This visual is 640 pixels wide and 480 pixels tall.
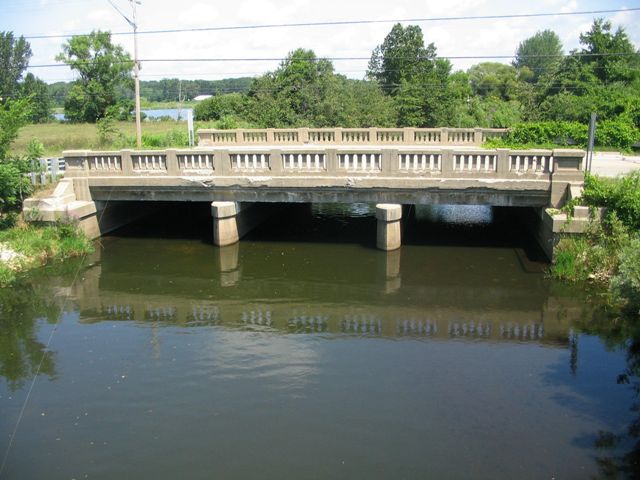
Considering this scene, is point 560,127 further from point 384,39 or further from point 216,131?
point 384,39

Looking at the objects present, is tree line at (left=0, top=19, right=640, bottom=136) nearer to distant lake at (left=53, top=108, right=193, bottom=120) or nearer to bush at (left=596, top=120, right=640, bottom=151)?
bush at (left=596, top=120, right=640, bottom=151)

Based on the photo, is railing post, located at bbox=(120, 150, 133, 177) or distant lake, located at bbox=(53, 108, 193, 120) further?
distant lake, located at bbox=(53, 108, 193, 120)

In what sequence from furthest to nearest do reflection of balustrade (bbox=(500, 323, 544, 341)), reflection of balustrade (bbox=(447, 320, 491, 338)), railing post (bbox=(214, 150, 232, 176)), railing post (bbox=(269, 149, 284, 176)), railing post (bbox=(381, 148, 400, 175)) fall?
railing post (bbox=(214, 150, 232, 176)) → railing post (bbox=(269, 149, 284, 176)) → railing post (bbox=(381, 148, 400, 175)) → reflection of balustrade (bbox=(447, 320, 491, 338)) → reflection of balustrade (bbox=(500, 323, 544, 341))

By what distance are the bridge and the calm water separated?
1538mm

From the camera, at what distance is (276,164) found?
1709cm

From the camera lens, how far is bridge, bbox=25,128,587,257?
16.0 m

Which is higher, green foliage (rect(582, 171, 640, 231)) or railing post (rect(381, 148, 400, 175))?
railing post (rect(381, 148, 400, 175))

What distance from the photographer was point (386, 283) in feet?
49.5

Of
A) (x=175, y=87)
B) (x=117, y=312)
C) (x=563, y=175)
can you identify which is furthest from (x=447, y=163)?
(x=175, y=87)

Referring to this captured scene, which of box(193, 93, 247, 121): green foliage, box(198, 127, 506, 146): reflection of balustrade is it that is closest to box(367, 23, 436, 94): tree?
box(193, 93, 247, 121): green foliage

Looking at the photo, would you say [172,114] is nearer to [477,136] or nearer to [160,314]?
[477,136]

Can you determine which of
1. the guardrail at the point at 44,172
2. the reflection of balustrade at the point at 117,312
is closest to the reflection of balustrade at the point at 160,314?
the reflection of balustrade at the point at 117,312

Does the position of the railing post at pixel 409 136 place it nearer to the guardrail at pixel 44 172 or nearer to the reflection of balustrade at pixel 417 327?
the guardrail at pixel 44 172

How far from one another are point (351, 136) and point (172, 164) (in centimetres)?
1196
